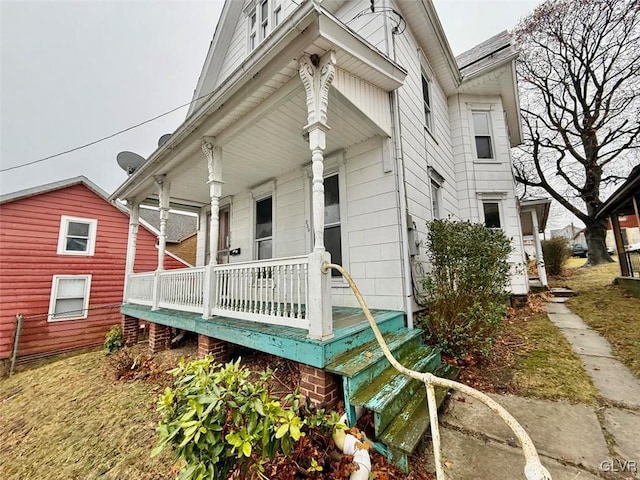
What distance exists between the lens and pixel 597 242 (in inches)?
485

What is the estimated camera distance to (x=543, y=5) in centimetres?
1047

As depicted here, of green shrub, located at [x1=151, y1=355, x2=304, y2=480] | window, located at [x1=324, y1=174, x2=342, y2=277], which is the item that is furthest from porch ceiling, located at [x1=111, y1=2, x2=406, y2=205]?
green shrub, located at [x1=151, y1=355, x2=304, y2=480]

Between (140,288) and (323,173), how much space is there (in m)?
5.46

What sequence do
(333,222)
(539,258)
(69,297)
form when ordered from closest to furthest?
(333,222), (539,258), (69,297)

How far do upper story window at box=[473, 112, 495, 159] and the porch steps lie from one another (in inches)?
287

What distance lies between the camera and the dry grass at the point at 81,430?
2.74m

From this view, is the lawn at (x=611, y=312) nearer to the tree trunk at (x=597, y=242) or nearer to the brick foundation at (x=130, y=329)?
the tree trunk at (x=597, y=242)

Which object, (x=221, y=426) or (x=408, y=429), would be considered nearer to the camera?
(x=221, y=426)

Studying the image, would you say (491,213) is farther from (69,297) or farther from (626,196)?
(69,297)

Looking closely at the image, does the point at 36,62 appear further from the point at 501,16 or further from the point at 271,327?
the point at 501,16

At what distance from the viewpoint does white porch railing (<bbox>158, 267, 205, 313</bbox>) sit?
4.50 metres

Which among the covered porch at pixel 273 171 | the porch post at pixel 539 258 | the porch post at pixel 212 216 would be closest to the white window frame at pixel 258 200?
the covered porch at pixel 273 171

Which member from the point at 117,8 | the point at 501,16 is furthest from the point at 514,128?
the point at 117,8

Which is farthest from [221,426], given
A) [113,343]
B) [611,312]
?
[611,312]
